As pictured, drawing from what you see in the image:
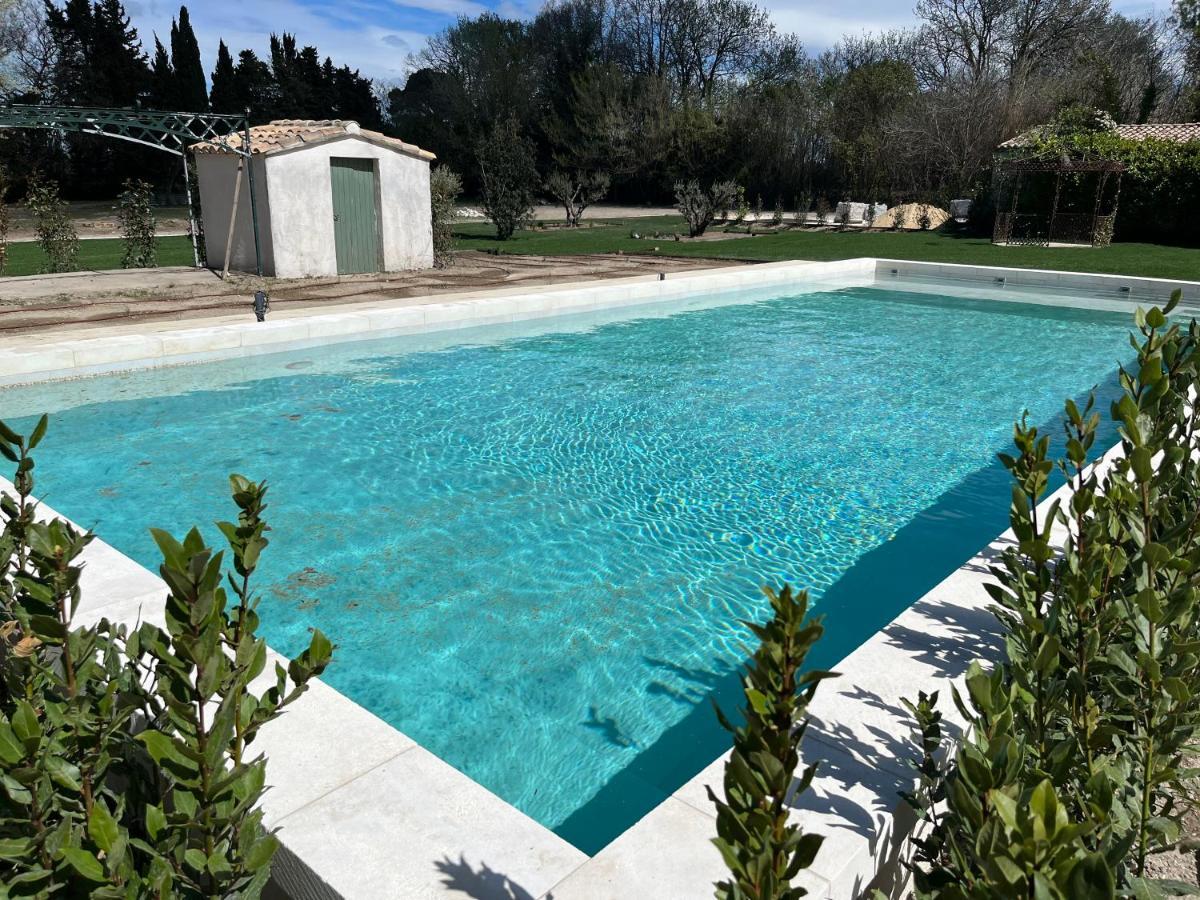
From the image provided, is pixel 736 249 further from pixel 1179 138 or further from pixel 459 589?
pixel 459 589

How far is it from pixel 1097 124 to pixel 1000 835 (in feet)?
104

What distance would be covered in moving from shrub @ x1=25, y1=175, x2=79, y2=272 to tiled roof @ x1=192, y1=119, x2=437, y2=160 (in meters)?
2.77

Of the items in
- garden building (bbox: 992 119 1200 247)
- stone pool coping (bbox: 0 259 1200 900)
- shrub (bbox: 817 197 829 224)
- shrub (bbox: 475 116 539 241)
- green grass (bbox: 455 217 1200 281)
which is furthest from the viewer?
shrub (bbox: 817 197 829 224)

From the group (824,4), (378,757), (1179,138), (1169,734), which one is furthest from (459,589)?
(824,4)

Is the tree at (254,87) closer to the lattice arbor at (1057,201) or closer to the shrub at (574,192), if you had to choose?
the shrub at (574,192)

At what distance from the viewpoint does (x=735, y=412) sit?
875 cm

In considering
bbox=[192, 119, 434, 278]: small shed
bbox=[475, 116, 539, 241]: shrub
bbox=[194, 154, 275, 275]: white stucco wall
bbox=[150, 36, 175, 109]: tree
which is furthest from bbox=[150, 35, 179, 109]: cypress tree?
bbox=[192, 119, 434, 278]: small shed

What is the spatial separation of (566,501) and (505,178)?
19.6m

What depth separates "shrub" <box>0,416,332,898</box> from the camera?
138cm

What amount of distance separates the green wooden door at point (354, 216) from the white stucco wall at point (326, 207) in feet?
0.51

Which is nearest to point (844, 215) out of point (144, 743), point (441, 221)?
point (441, 221)

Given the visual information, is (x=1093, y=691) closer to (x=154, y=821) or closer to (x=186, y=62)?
(x=154, y=821)

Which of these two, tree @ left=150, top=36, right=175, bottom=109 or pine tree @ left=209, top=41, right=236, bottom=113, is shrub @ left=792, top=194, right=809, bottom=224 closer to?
pine tree @ left=209, top=41, right=236, bottom=113

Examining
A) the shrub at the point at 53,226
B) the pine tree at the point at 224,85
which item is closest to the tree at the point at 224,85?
the pine tree at the point at 224,85
